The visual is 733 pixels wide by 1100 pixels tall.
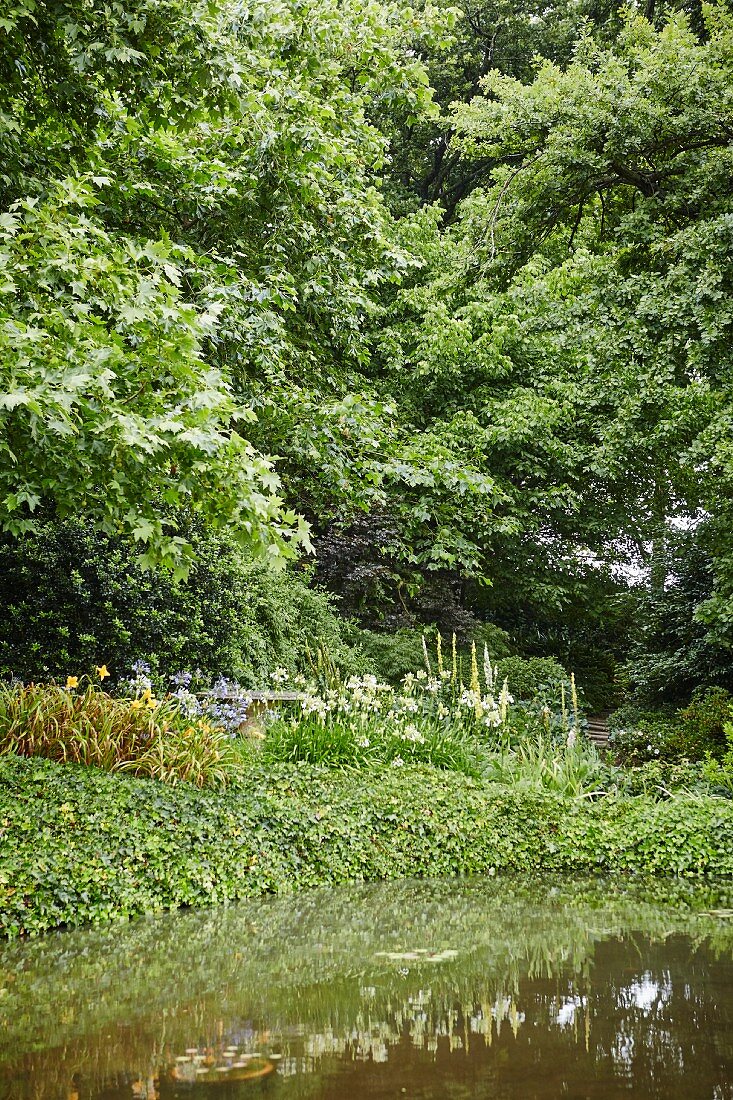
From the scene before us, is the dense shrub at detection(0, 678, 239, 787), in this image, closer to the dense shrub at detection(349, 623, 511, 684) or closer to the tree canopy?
the tree canopy

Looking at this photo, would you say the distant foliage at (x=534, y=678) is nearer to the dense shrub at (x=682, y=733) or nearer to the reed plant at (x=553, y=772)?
the dense shrub at (x=682, y=733)

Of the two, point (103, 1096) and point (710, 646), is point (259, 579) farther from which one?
point (103, 1096)

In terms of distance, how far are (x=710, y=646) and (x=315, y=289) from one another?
6.91 meters

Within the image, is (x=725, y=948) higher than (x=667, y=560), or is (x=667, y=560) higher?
(x=667, y=560)

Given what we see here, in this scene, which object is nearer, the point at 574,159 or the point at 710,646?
the point at 574,159

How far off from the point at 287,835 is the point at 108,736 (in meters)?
1.48

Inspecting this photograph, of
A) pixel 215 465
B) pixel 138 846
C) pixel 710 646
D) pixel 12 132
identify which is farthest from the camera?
pixel 710 646

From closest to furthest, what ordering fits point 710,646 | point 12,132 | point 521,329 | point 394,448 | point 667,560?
point 12,132
point 394,448
point 710,646
point 667,560
point 521,329

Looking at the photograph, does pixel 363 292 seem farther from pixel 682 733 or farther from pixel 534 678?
pixel 682 733

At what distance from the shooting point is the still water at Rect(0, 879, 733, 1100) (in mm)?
2711

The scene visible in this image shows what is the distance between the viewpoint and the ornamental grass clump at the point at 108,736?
6156mm

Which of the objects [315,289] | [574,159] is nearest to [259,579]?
[315,289]

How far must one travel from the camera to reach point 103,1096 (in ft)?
8.54

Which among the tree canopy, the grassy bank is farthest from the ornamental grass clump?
the tree canopy
